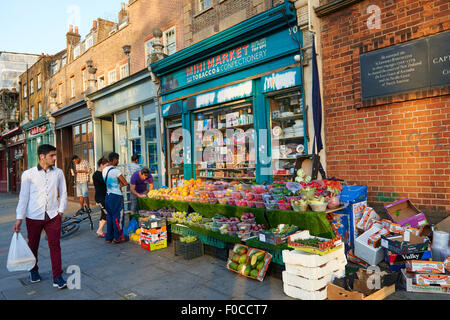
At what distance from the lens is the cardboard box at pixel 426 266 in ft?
13.9

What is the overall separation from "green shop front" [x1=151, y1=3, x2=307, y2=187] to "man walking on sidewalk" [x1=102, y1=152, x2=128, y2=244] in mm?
3461

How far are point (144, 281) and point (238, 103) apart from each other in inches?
233

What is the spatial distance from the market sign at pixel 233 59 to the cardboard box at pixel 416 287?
525cm

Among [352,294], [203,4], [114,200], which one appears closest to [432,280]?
[352,294]

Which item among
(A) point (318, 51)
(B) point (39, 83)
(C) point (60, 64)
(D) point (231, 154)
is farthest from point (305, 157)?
(B) point (39, 83)

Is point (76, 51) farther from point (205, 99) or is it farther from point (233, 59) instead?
point (233, 59)

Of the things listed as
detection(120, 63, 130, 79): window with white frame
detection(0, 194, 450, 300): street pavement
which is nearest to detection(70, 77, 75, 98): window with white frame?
detection(120, 63, 130, 79): window with white frame

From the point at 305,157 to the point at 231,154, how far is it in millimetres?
3481

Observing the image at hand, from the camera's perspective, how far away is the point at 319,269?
423cm

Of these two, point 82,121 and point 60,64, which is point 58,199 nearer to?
point 82,121

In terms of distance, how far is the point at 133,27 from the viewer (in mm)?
14906

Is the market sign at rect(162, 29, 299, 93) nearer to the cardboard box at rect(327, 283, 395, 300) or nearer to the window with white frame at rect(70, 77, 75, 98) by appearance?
the cardboard box at rect(327, 283, 395, 300)

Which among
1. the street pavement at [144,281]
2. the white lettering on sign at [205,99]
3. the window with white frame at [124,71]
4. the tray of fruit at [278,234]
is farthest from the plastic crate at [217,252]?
the window with white frame at [124,71]

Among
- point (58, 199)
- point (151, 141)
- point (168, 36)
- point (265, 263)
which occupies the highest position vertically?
point (168, 36)
